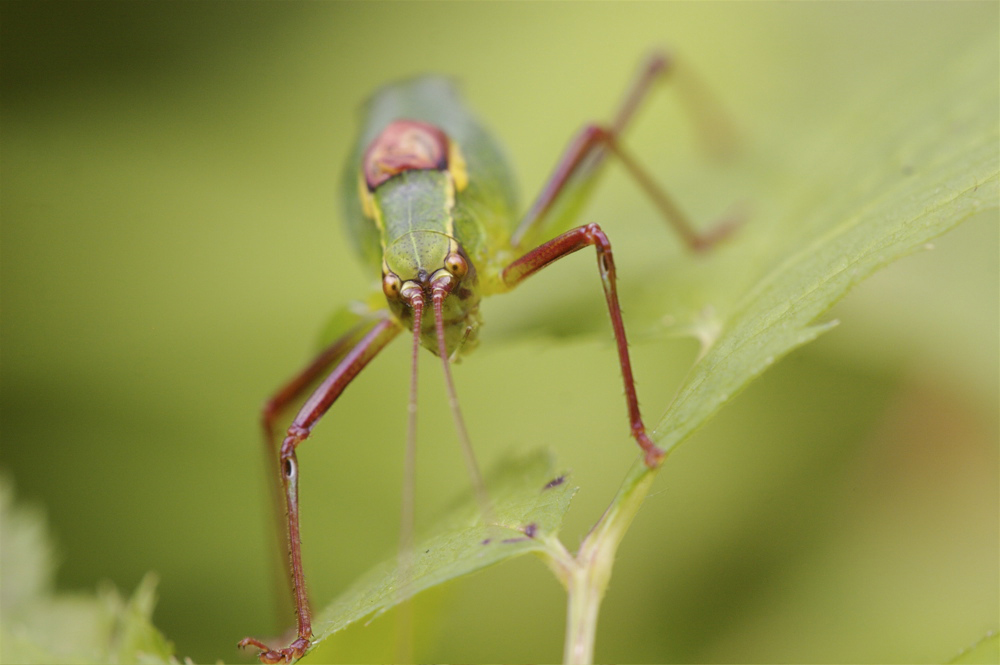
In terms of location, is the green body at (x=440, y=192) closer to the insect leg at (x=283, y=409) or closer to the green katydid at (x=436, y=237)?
the green katydid at (x=436, y=237)

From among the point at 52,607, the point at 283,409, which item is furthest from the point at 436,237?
the point at 52,607

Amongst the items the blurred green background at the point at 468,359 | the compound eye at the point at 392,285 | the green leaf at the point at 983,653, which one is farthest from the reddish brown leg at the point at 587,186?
the green leaf at the point at 983,653

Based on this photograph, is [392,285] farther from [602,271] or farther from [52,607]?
[52,607]

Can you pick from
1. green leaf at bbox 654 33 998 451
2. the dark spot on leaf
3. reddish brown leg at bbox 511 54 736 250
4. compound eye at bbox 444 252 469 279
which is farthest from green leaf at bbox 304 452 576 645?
reddish brown leg at bbox 511 54 736 250

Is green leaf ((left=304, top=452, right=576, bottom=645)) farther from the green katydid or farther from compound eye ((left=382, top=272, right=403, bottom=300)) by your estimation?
compound eye ((left=382, top=272, right=403, bottom=300))

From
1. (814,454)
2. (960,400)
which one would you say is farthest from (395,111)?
(960,400)

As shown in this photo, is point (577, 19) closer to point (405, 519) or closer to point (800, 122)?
point (800, 122)
